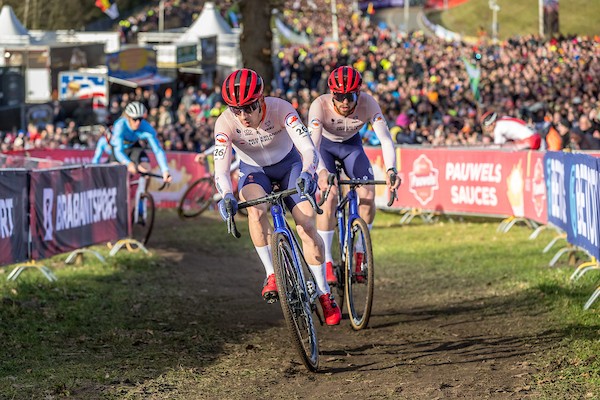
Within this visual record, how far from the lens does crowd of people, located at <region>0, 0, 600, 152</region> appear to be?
23688 millimetres

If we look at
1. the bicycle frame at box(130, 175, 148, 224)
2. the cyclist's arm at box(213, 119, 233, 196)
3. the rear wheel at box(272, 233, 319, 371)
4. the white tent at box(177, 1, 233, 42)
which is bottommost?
the rear wheel at box(272, 233, 319, 371)

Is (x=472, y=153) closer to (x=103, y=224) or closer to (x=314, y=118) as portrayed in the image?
(x=103, y=224)

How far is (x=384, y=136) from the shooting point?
392 inches

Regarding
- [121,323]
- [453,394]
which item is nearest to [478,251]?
[121,323]

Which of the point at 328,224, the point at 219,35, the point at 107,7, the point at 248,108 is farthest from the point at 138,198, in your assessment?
the point at 219,35

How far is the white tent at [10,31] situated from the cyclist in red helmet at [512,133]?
105ft

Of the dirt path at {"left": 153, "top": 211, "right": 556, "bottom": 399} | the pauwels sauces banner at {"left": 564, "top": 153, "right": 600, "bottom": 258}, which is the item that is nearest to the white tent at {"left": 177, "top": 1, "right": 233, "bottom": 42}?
the pauwels sauces banner at {"left": 564, "top": 153, "right": 600, "bottom": 258}

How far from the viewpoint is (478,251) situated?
15.6 metres

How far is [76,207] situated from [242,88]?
5.91 meters

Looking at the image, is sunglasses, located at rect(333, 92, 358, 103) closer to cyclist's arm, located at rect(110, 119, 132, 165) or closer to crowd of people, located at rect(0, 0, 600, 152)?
cyclist's arm, located at rect(110, 119, 132, 165)

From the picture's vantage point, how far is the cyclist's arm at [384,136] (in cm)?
978

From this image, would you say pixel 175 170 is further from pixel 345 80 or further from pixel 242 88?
pixel 242 88

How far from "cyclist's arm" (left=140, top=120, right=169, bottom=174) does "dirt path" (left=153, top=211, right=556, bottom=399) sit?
112 inches

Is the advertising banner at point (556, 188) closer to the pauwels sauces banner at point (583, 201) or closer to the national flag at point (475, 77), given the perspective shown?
the pauwels sauces banner at point (583, 201)
